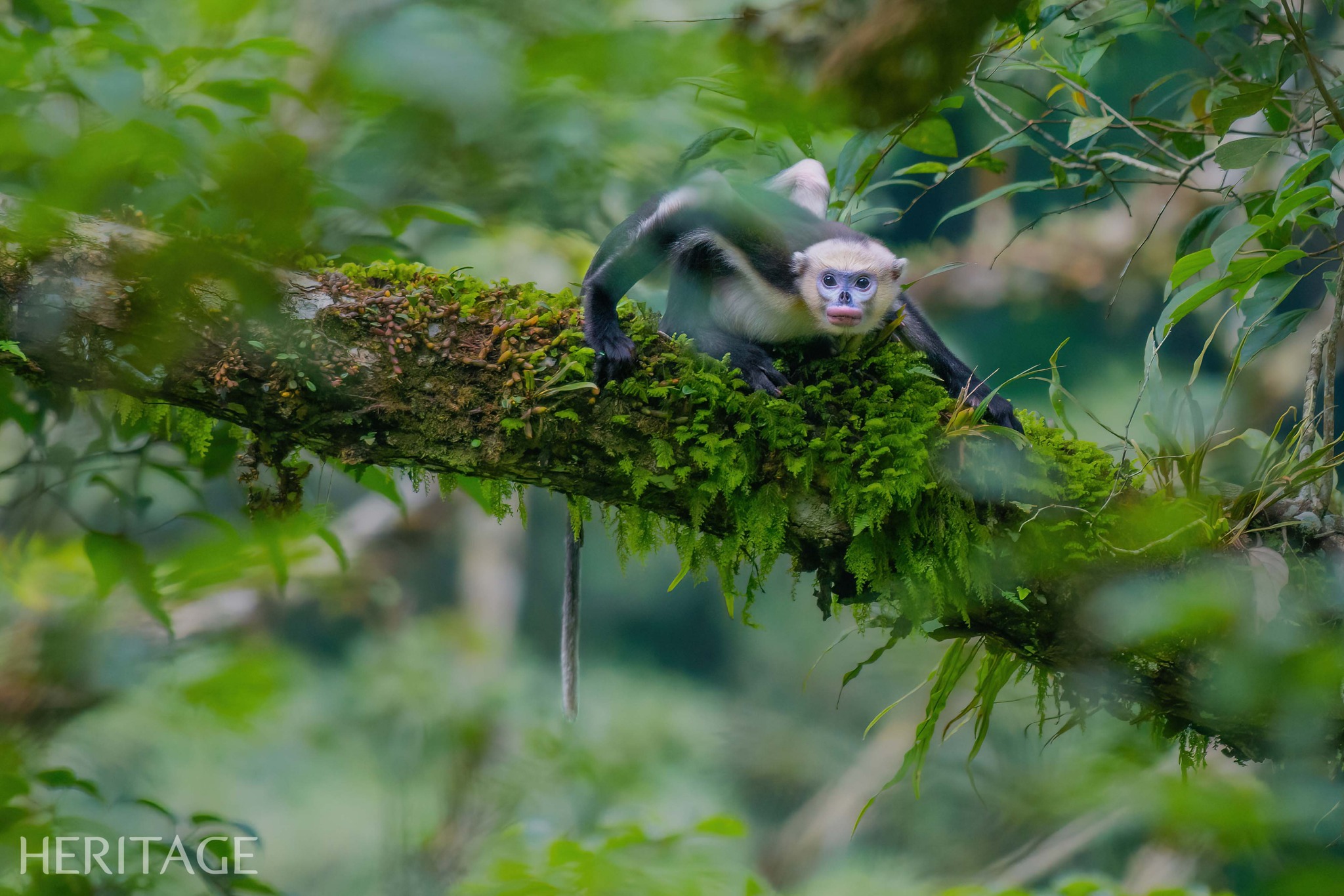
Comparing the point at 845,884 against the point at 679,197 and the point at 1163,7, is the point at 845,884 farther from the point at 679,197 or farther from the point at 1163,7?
the point at 679,197

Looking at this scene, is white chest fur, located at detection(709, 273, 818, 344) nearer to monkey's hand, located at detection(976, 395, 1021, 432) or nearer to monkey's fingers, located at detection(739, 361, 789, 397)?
monkey's fingers, located at detection(739, 361, 789, 397)

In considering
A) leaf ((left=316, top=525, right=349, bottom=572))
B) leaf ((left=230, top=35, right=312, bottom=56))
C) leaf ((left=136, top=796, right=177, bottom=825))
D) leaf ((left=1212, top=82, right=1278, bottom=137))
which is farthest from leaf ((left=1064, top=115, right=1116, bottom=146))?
leaf ((left=136, top=796, right=177, bottom=825))

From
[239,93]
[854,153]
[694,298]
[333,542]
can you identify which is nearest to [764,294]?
[694,298]

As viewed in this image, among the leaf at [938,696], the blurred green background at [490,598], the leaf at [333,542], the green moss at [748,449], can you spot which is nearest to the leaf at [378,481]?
the blurred green background at [490,598]

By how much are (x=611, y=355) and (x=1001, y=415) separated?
87cm

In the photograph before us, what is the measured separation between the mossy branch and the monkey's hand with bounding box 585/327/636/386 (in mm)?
20

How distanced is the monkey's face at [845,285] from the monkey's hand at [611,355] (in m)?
0.64

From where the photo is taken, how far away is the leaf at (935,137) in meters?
1.92

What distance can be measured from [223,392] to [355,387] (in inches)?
8.7

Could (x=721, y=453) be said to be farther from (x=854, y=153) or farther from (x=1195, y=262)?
(x=1195, y=262)

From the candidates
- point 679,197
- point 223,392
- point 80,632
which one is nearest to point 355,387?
point 223,392

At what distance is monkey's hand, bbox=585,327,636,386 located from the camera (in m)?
1.81

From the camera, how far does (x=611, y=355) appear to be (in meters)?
1.82

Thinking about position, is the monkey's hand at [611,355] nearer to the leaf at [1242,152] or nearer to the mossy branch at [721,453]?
the mossy branch at [721,453]
